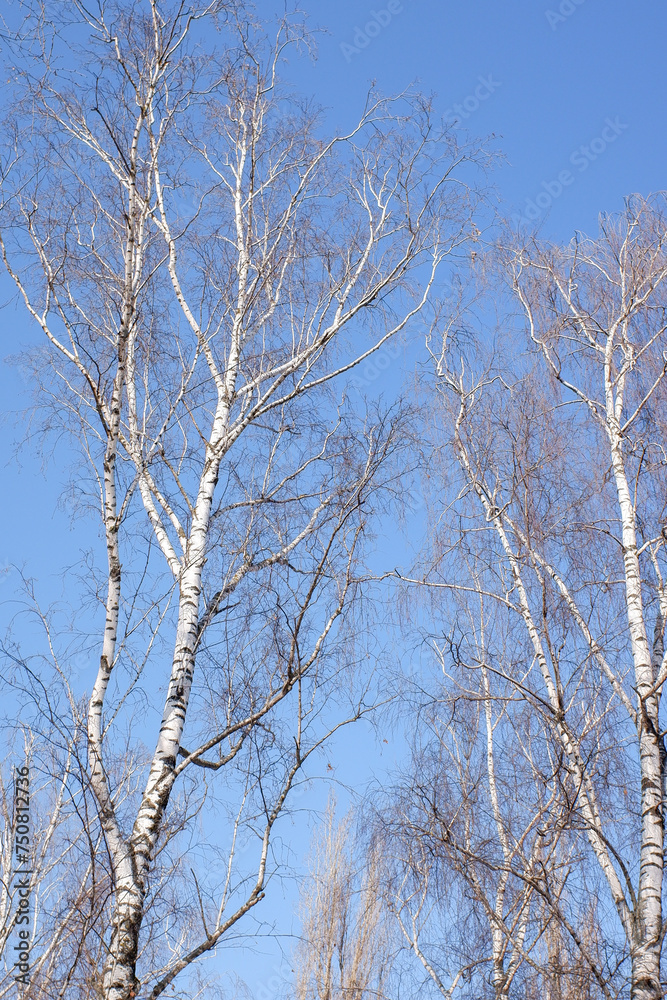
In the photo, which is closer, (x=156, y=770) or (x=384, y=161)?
(x=156, y=770)

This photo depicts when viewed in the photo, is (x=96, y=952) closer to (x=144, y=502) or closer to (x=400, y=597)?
(x=144, y=502)

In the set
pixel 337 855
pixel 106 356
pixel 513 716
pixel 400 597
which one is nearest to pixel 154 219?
pixel 106 356

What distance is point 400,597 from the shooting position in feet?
26.4

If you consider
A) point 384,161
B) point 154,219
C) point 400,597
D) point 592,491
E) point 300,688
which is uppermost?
point 384,161

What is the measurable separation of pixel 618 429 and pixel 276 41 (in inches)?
189

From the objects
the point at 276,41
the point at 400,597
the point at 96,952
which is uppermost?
the point at 276,41

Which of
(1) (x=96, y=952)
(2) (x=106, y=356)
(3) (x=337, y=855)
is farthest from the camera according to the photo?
(3) (x=337, y=855)

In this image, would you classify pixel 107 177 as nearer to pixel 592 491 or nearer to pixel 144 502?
pixel 144 502

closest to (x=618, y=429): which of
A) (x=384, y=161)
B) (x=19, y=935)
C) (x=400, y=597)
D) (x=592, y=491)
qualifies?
(x=592, y=491)

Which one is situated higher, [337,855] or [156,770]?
[337,855]

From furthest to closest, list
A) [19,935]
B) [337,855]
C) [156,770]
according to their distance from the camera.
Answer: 1. [337,855]
2. [19,935]
3. [156,770]

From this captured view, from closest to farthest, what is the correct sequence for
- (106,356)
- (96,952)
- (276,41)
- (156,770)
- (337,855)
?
(96,952), (156,770), (106,356), (276,41), (337,855)

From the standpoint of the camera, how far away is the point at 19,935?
1014 cm

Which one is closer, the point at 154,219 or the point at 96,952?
the point at 96,952
